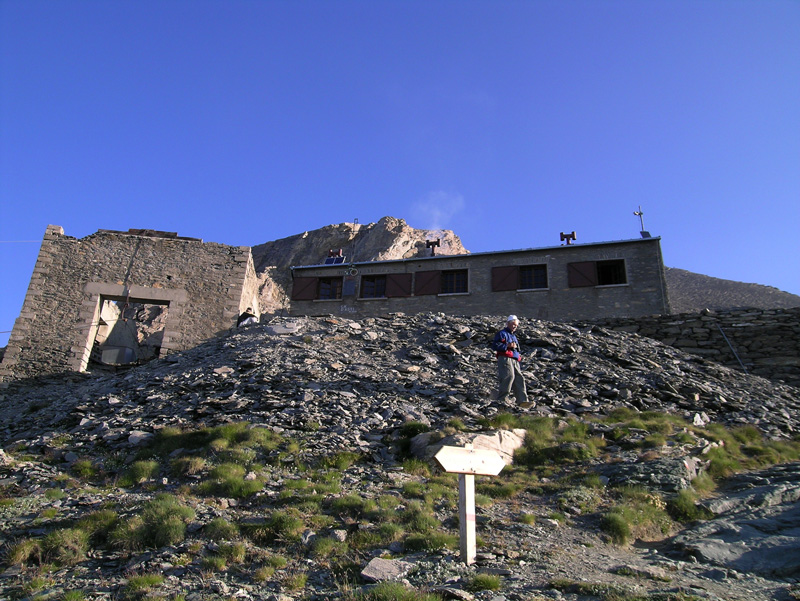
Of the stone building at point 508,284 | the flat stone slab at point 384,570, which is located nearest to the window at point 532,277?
the stone building at point 508,284

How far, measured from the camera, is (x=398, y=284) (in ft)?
93.9

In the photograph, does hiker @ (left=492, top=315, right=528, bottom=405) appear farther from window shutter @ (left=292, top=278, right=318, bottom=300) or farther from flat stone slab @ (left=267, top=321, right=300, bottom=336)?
window shutter @ (left=292, top=278, right=318, bottom=300)

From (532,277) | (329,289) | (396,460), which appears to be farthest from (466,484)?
(329,289)

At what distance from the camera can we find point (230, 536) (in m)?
7.13

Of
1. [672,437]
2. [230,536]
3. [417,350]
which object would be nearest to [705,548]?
[672,437]

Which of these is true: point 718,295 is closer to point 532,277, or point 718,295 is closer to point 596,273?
point 596,273

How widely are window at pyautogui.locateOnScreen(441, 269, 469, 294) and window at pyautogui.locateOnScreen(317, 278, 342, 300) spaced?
5.73 meters

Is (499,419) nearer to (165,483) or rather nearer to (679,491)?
(679,491)

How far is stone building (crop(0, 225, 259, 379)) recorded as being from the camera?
66.0 feet

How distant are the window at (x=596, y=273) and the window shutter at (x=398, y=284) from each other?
7.95 metres

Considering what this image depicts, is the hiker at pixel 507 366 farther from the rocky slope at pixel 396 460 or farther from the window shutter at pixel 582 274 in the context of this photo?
the window shutter at pixel 582 274

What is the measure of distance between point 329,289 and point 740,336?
19.0 meters

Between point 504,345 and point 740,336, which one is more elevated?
point 740,336

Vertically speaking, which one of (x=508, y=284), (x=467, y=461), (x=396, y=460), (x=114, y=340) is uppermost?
(x=508, y=284)
